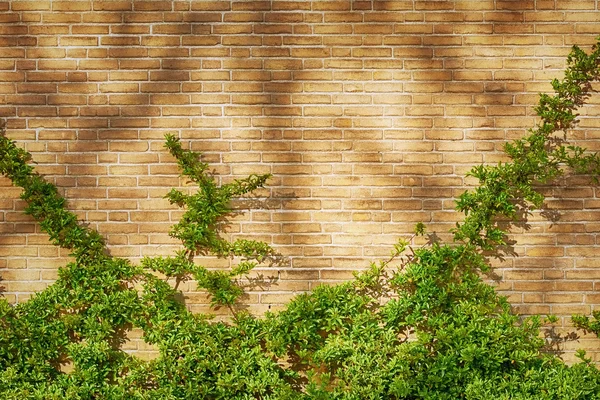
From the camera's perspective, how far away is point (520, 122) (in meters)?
3.97

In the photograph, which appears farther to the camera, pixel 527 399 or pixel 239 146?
pixel 239 146

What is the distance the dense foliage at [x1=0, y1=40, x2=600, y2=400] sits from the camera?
376 centimetres

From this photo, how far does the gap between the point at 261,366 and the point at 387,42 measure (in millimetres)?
2178

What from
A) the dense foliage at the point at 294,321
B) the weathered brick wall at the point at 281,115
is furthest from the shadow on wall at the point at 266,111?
the dense foliage at the point at 294,321

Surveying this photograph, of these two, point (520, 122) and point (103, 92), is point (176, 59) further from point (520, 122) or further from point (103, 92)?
point (520, 122)

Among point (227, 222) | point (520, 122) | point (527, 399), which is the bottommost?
point (527, 399)

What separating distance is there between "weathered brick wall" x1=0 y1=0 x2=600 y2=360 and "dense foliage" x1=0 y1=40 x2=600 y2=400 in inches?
5.0

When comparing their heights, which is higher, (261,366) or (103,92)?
(103,92)

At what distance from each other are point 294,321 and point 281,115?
1.30m

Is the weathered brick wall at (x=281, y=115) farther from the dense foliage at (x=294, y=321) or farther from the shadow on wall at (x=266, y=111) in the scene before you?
the dense foliage at (x=294, y=321)

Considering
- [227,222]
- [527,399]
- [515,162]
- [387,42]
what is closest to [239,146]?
[227,222]

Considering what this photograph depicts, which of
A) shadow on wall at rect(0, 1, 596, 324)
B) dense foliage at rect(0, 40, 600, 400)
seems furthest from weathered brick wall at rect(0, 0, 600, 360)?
dense foliage at rect(0, 40, 600, 400)

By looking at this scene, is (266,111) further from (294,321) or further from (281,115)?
(294,321)

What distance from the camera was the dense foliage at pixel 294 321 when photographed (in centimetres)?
376
